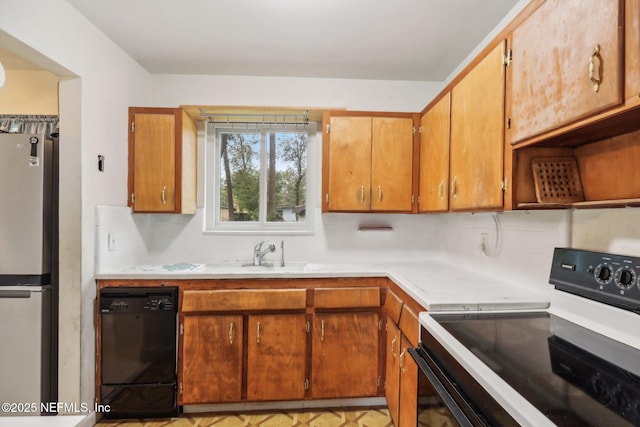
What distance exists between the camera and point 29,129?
2.21 meters

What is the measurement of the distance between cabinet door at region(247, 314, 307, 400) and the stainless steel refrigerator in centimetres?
125

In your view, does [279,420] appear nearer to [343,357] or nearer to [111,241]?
[343,357]

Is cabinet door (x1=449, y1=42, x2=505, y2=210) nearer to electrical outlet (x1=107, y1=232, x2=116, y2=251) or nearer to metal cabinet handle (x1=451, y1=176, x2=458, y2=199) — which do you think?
metal cabinet handle (x1=451, y1=176, x2=458, y2=199)

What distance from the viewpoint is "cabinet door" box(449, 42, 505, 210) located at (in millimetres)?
1255

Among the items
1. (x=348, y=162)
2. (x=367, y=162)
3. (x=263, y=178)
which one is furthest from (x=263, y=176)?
(x=367, y=162)

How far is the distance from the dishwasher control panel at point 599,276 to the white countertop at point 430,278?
0.62ft

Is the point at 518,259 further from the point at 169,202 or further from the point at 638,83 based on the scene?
the point at 169,202

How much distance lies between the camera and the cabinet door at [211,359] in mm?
1893

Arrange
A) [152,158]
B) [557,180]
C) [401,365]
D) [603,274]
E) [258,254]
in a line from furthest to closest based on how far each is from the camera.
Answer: [258,254]
[152,158]
[401,365]
[557,180]
[603,274]

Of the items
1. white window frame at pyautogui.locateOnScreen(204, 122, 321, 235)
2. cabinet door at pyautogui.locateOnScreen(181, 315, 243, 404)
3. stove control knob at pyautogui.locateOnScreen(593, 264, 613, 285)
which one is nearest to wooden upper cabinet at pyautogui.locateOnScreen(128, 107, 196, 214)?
white window frame at pyautogui.locateOnScreen(204, 122, 321, 235)

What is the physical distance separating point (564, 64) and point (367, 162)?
1381 mm

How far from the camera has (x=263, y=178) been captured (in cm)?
265

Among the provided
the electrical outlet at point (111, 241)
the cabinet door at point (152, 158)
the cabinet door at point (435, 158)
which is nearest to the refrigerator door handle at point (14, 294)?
the electrical outlet at point (111, 241)

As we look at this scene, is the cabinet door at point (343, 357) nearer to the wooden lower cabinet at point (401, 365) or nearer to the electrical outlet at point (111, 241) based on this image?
the wooden lower cabinet at point (401, 365)
